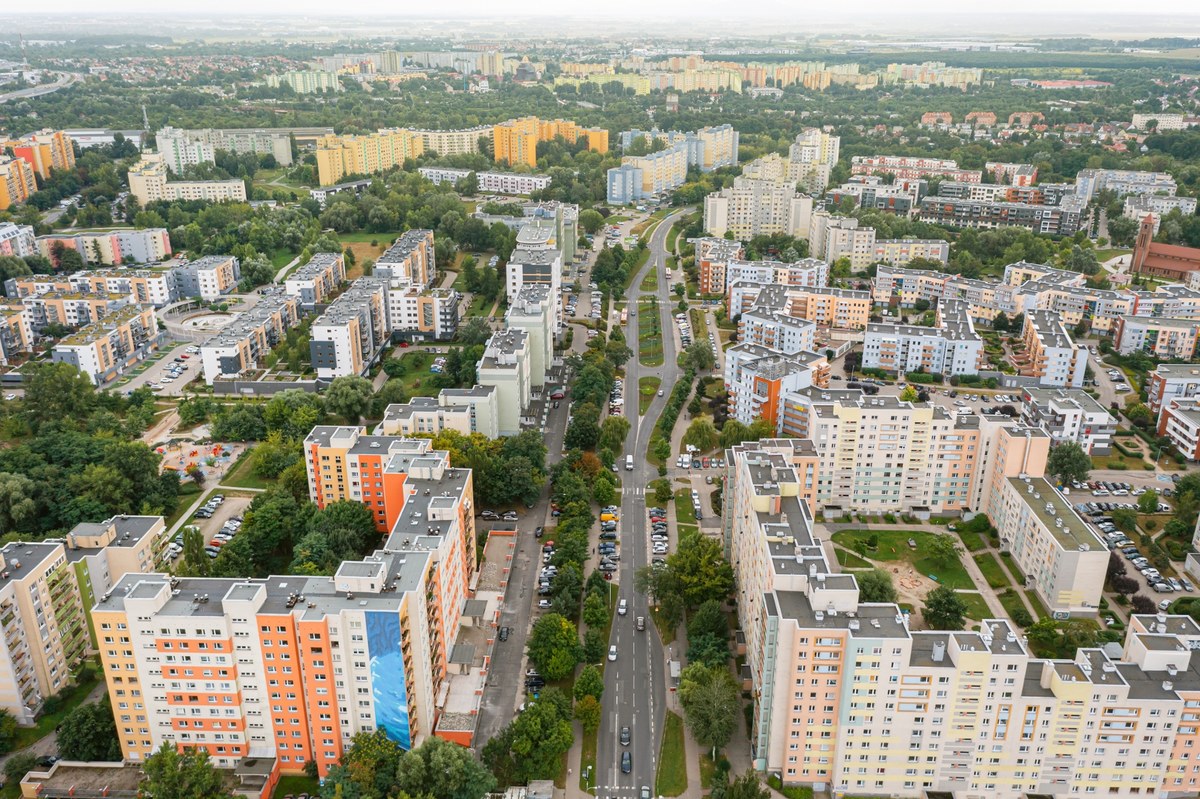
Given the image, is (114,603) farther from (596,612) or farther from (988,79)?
(988,79)

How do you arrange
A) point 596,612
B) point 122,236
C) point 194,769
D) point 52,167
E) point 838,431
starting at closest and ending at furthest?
point 194,769
point 596,612
point 838,431
point 122,236
point 52,167

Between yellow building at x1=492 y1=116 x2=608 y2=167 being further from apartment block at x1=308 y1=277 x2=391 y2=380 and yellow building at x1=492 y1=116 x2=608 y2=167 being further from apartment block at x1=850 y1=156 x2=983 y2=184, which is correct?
apartment block at x1=308 y1=277 x2=391 y2=380

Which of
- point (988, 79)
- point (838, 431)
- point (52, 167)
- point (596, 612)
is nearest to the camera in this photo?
point (596, 612)

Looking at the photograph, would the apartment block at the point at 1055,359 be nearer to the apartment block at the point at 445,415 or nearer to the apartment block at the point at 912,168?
the apartment block at the point at 445,415

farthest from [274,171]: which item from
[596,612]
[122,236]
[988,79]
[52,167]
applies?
[988,79]

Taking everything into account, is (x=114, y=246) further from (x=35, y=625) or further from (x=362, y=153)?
(x=35, y=625)

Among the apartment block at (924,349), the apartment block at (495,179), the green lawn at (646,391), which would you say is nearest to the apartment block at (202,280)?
the green lawn at (646,391)
